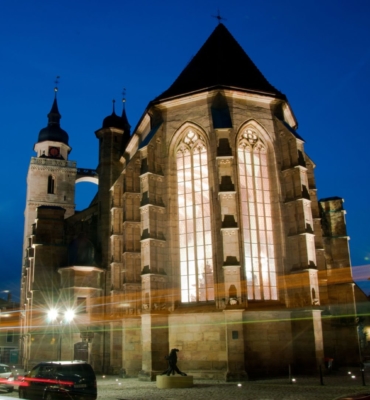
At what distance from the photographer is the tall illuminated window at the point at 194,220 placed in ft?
72.5

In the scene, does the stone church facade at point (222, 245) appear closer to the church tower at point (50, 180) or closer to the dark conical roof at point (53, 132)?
the church tower at point (50, 180)

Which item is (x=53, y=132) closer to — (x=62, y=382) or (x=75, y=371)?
(x=75, y=371)

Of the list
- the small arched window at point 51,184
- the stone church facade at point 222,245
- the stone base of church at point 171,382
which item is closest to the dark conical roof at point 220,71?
the stone church facade at point 222,245

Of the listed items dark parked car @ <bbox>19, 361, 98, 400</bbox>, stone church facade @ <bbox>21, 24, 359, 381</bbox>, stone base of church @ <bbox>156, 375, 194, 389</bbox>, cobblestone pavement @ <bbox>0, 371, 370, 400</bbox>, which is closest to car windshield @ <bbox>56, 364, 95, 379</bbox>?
dark parked car @ <bbox>19, 361, 98, 400</bbox>

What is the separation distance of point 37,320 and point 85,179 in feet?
→ 85.7

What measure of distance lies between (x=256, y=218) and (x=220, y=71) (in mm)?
7573

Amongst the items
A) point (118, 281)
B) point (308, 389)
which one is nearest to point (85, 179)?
point (118, 281)

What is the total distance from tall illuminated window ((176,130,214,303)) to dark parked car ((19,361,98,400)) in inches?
317

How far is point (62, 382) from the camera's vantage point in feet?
46.6

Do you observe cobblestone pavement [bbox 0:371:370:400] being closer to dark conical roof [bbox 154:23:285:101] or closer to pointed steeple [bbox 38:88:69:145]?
dark conical roof [bbox 154:23:285:101]

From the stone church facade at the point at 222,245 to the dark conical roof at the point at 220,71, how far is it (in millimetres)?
81

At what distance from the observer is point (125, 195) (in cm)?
2606

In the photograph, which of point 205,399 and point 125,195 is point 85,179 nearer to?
point 125,195

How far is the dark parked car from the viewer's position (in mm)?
14141
